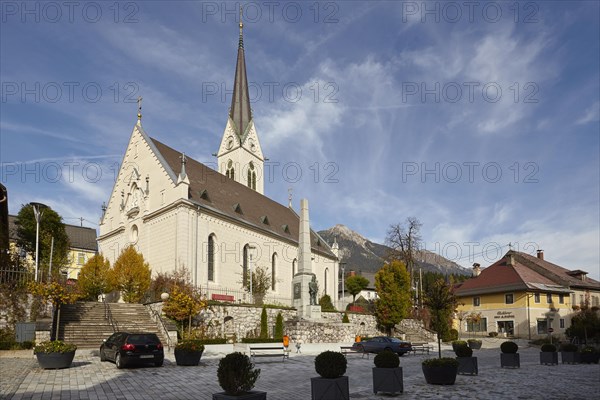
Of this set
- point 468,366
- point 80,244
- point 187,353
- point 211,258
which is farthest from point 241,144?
point 468,366

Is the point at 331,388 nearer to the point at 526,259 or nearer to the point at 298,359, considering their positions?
the point at 298,359

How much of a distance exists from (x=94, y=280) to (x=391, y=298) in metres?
24.6

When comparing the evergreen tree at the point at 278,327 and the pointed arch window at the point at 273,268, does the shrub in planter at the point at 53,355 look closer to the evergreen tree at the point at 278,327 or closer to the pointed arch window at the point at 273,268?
the evergreen tree at the point at 278,327

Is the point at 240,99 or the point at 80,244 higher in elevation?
the point at 240,99

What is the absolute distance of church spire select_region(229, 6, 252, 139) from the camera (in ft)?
224

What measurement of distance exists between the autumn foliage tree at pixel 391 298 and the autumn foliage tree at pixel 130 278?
63.8 ft

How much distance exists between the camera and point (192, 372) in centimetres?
1748

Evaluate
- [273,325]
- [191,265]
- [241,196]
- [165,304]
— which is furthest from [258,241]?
[165,304]

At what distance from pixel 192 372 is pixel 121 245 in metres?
32.3

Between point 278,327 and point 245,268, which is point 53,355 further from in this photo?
point 245,268

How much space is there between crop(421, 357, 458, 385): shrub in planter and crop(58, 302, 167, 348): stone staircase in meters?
17.3

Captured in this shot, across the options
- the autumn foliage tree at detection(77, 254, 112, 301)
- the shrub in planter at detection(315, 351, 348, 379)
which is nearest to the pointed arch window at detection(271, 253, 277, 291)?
the autumn foliage tree at detection(77, 254, 112, 301)

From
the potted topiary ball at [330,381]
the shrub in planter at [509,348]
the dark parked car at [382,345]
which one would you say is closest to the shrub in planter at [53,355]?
the potted topiary ball at [330,381]

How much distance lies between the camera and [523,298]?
4953 centimetres
